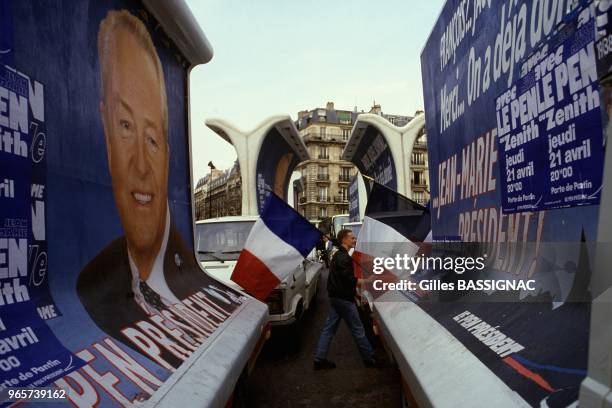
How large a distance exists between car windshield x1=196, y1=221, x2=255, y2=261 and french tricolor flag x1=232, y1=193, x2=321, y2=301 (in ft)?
6.91

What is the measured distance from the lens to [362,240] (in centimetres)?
629

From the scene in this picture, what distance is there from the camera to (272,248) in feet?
17.9

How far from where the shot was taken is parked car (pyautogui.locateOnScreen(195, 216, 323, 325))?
6.57 m

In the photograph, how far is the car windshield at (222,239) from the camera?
7623 millimetres

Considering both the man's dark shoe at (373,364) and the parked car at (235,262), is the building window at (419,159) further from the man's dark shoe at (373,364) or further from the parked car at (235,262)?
the man's dark shoe at (373,364)

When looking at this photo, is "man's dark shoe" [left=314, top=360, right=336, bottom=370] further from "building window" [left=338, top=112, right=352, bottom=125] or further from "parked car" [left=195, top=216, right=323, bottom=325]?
"building window" [left=338, top=112, right=352, bottom=125]

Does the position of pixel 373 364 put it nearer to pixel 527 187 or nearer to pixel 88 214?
pixel 527 187

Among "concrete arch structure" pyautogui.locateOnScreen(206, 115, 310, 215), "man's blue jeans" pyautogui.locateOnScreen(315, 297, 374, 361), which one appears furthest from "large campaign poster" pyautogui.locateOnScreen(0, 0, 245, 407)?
"concrete arch structure" pyautogui.locateOnScreen(206, 115, 310, 215)

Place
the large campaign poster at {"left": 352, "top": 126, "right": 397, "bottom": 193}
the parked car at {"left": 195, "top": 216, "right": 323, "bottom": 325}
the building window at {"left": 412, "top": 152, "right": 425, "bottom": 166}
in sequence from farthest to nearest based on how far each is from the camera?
the building window at {"left": 412, "top": 152, "right": 425, "bottom": 166}
the large campaign poster at {"left": 352, "top": 126, "right": 397, "bottom": 193}
the parked car at {"left": 195, "top": 216, "right": 323, "bottom": 325}

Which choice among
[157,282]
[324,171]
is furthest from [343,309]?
[324,171]

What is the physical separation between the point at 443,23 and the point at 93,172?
13.0ft

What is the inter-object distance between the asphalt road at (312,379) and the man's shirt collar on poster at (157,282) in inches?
50.9

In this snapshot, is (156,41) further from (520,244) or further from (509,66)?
(520,244)

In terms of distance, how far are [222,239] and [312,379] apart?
2.99 m
